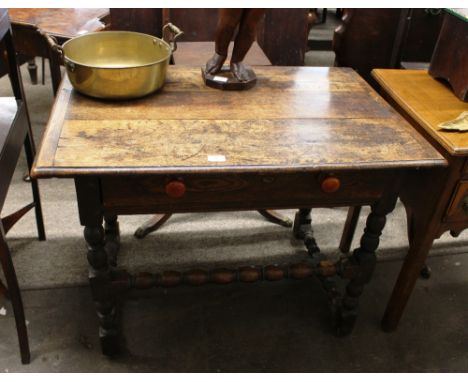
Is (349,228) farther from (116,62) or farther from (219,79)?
(116,62)

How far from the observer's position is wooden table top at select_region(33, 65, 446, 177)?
1003mm

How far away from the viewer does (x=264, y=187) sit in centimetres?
112

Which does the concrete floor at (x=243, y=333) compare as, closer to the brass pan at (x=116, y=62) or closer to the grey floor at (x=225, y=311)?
the grey floor at (x=225, y=311)

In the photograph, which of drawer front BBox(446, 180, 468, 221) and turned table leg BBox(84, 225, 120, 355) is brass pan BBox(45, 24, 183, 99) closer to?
turned table leg BBox(84, 225, 120, 355)

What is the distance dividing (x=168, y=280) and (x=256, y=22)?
2.55ft

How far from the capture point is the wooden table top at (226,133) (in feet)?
3.29

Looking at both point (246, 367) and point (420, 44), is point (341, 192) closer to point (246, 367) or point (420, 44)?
point (246, 367)

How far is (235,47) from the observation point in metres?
1.31

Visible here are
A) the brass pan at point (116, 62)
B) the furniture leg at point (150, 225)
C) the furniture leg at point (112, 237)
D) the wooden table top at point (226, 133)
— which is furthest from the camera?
the furniture leg at point (150, 225)

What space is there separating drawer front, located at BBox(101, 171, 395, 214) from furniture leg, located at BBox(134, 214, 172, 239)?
2.66ft

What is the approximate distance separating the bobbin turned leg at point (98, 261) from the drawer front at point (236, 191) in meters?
0.03

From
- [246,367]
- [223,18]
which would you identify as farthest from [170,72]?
[246,367]

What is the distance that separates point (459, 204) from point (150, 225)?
3.87 feet

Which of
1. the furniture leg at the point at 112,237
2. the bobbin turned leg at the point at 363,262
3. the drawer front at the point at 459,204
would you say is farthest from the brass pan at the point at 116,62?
the drawer front at the point at 459,204
